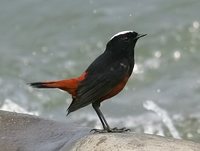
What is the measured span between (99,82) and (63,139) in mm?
543

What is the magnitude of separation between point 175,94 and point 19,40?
360cm

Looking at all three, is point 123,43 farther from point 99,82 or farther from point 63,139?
point 63,139

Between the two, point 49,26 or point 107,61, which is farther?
point 49,26

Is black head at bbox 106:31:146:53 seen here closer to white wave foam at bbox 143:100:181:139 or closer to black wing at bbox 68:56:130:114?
black wing at bbox 68:56:130:114

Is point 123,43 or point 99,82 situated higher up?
point 123,43

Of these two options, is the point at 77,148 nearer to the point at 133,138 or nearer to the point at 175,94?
the point at 133,138

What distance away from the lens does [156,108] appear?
1081 centimetres

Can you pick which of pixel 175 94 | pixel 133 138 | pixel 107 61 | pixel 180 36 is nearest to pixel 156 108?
pixel 175 94

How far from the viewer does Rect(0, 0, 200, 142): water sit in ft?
35.1

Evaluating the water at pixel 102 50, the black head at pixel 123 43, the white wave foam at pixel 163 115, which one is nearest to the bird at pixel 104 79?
the black head at pixel 123 43

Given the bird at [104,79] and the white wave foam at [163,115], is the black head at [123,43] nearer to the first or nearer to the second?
the bird at [104,79]

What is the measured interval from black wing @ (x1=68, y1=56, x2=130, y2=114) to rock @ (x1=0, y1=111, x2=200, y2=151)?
0.28 meters

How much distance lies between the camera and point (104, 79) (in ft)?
18.4

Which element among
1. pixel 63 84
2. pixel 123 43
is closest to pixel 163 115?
pixel 123 43
